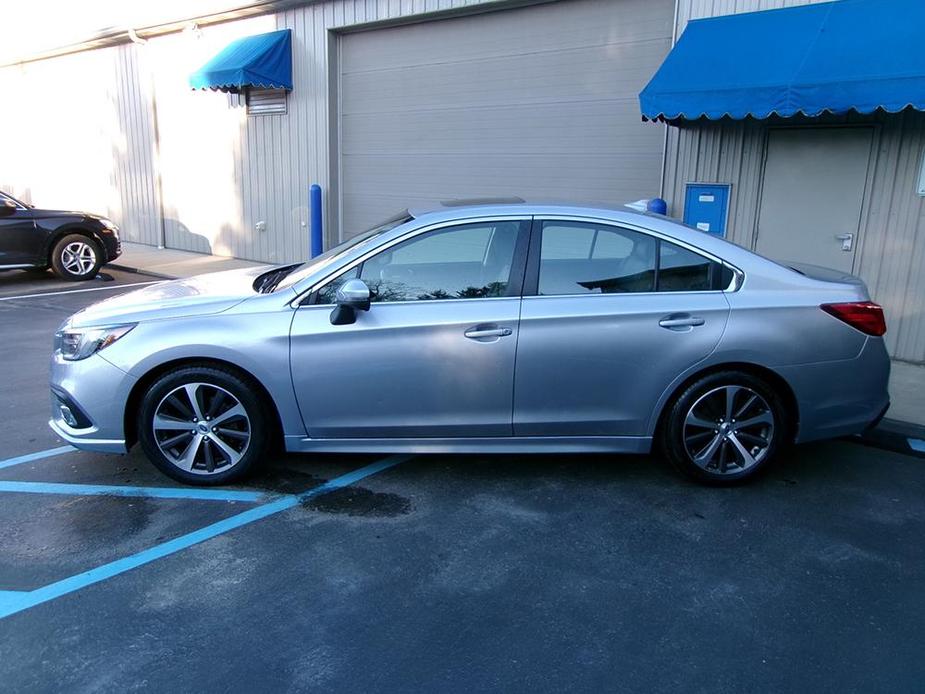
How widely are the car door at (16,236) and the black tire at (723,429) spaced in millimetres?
10914

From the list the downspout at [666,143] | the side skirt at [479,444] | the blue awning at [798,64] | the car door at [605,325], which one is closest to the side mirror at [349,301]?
the side skirt at [479,444]

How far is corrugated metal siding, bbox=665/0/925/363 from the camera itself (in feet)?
23.5

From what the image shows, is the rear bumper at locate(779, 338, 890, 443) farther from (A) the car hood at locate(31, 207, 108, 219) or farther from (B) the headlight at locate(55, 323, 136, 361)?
(A) the car hood at locate(31, 207, 108, 219)

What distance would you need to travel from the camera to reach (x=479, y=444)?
434cm

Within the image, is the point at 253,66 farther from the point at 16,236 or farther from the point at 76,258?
the point at 16,236

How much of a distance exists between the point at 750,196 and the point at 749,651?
616cm

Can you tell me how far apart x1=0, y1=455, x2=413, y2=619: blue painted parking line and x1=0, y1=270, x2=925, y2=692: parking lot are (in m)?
0.01

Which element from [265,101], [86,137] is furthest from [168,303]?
[86,137]

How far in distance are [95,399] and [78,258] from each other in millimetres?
9222

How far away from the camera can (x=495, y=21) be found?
9.95 meters

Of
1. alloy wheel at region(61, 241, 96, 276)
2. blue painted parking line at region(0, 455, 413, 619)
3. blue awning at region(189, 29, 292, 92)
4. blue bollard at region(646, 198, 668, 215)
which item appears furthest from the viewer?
alloy wheel at region(61, 241, 96, 276)

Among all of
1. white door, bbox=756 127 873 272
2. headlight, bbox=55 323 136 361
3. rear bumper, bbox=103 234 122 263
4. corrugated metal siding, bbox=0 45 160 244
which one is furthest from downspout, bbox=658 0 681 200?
corrugated metal siding, bbox=0 45 160 244

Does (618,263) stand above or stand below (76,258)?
above

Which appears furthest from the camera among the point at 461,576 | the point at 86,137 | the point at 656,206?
the point at 86,137
